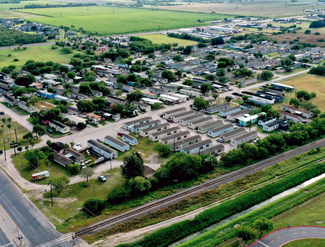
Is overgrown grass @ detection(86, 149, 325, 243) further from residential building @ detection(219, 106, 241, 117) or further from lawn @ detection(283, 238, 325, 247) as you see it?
residential building @ detection(219, 106, 241, 117)

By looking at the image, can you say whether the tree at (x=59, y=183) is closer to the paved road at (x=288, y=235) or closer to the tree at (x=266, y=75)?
the paved road at (x=288, y=235)

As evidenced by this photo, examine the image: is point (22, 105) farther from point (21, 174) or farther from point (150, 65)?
point (150, 65)

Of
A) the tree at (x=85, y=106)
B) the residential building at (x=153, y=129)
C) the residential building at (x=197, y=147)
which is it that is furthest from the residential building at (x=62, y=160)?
the tree at (x=85, y=106)

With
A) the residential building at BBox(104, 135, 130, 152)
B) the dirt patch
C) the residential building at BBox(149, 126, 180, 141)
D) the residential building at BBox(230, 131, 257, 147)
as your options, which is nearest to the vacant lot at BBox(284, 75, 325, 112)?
the residential building at BBox(230, 131, 257, 147)

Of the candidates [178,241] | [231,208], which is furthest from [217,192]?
[178,241]

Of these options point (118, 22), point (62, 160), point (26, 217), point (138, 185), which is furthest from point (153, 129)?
point (118, 22)

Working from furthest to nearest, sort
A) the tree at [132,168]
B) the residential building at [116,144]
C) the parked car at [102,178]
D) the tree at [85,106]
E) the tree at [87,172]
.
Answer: the tree at [85,106]
the residential building at [116,144]
the parked car at [102,178]
the tree at [87,172]
the tree at [132,168]
